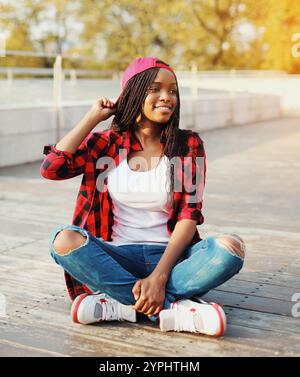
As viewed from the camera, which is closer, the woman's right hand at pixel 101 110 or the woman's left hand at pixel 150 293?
the woman's left hand at pixel 150 293

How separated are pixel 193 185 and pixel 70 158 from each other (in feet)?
1.83

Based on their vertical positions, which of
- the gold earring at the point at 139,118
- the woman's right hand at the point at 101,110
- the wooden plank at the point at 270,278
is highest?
the woman's right hand at the point at 101,110

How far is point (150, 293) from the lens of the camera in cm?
304

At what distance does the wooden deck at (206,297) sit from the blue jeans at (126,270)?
0.60 feet

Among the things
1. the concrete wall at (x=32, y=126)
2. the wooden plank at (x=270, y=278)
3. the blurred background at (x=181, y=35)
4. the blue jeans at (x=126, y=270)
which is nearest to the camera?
the blue jeans at (x=126, y=270)

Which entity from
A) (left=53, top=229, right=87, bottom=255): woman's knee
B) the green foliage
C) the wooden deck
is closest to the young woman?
(left=53, top=229, right=87, bottom=255): woman's knee

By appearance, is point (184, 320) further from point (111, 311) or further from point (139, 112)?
point (139, 112)

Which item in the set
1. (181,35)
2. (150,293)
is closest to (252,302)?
(150,293)

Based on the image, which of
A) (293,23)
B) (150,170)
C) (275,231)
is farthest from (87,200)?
(293,23)

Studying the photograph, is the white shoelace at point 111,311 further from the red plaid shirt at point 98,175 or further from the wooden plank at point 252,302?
the wooden plank at point 252,302

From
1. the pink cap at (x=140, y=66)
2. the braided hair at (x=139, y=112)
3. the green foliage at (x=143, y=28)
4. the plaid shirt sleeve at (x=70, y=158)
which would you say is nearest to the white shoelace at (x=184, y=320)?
the braided hair at (x=139, y=112)

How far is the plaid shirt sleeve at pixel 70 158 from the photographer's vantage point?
3209 millimetres

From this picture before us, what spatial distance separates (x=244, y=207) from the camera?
6.40m

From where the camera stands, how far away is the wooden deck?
9.59ft
